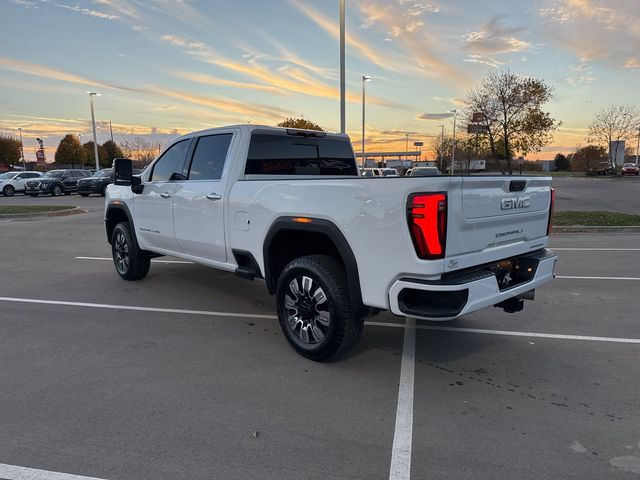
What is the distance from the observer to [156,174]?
6.29 m

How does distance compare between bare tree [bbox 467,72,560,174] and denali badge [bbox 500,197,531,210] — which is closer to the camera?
denali badge [bbox 500,197,531,210]

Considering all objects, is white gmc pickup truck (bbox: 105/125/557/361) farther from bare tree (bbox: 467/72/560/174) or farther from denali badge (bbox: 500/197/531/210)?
bare tree (bbox: 467/72/560/174)

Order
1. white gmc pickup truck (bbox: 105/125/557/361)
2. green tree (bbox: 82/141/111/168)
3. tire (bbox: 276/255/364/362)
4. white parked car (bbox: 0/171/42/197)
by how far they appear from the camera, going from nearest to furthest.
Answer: white gmc pickup truck (bbox: 105/125/557/361) < tire (bbox: 276/255/364/362) < white parked car (bbox: 0/171/42/197) < green tree (bbox: 82/141/111/168)

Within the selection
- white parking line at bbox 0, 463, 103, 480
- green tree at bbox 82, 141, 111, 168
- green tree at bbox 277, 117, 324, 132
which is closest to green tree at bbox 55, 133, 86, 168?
green tree at bbox 82, 141, 111, 168

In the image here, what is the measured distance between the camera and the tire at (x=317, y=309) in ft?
12.6

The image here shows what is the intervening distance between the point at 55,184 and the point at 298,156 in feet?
99.1

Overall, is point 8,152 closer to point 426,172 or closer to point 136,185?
point 426,172

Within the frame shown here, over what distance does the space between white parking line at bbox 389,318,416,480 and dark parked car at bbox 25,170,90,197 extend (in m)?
31.5

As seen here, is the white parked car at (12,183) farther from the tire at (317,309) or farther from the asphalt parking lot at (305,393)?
the tire at (317,309)

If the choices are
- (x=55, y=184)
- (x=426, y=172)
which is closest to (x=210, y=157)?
(x=426, y=172)

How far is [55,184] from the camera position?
30531 mm

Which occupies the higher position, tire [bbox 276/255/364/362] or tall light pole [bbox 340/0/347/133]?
tall light pole [bbox 340/0/347/133]

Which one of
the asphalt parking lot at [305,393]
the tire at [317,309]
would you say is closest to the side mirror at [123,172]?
the asphalt parking lot at [305,393]

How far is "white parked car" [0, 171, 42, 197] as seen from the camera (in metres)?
32.1
